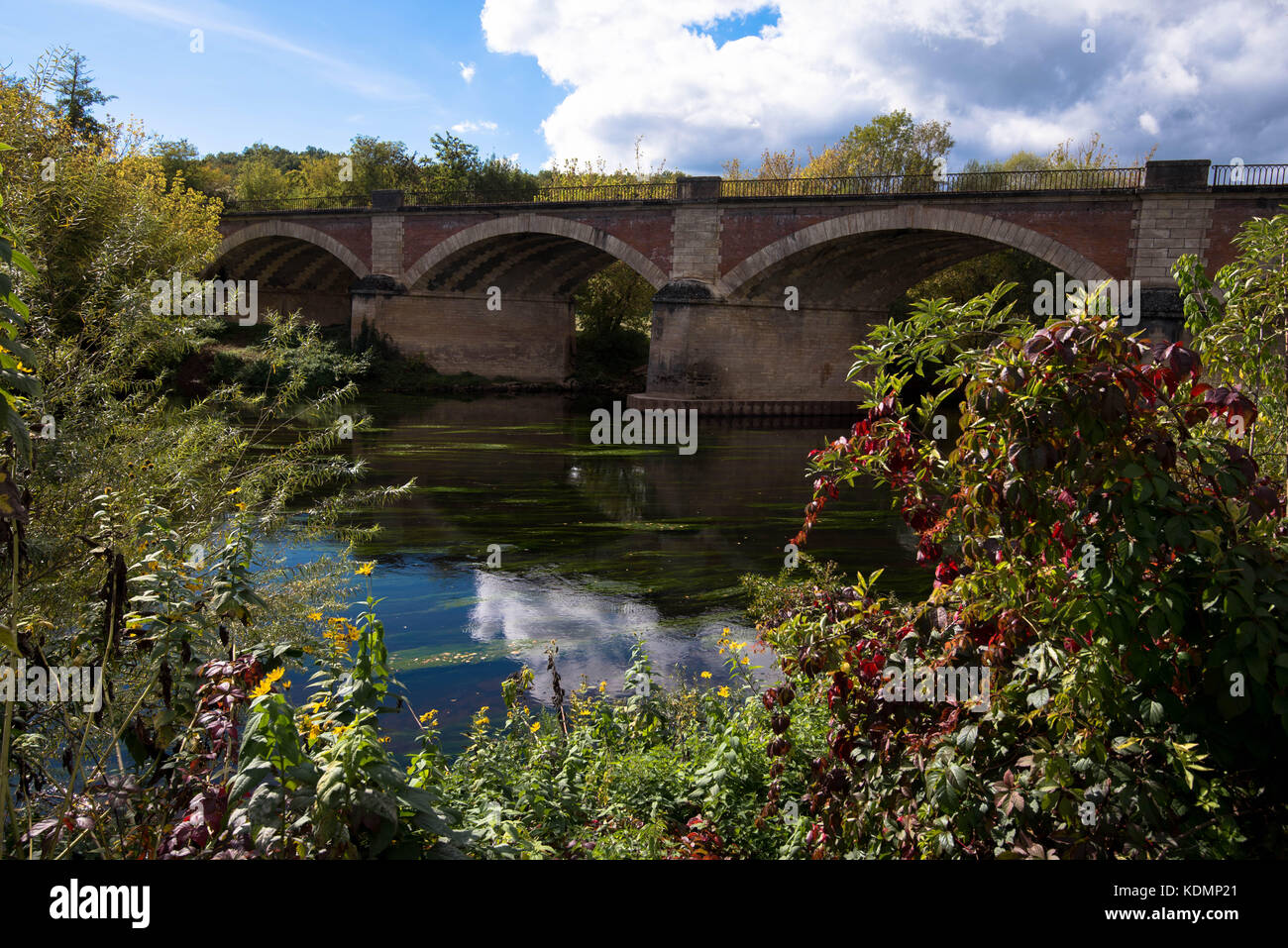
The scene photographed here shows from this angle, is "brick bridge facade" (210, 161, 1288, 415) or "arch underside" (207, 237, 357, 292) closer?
"brick bridge facade" (210, 161, 1288, 415)

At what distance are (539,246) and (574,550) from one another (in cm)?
2307

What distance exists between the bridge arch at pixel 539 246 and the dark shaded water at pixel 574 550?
28.1ft

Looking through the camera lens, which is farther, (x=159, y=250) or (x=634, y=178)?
(x=634, y=178)

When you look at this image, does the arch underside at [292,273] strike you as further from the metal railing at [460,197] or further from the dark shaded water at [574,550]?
the dark shaded water at [574,550]

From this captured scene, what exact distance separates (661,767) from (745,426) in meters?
21.8

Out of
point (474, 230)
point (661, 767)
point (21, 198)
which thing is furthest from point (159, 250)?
point (474, 230)

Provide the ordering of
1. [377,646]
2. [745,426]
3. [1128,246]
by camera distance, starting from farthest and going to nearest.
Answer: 1. [745,426]
2. [1128,246]
3. [377,646]

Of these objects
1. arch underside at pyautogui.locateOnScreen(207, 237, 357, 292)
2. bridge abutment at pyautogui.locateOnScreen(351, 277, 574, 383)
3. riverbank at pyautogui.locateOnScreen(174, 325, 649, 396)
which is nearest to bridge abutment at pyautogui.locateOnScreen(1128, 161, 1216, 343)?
riverbank at pyautogui.locateOnScreen(174, 325, 649, 396)

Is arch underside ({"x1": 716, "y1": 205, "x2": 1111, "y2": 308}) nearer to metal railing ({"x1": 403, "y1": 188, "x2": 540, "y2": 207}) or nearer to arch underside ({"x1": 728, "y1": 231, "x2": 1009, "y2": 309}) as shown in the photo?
arch underside ({"x1": 728, "y1": 231, "x2": 1009, "y2": 309})

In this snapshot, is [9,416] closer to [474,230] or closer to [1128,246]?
[1128,246]

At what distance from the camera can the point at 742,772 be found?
13.3 ft

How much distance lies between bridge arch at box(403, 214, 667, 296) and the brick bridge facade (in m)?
0.07

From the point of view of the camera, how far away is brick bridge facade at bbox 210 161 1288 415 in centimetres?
2048

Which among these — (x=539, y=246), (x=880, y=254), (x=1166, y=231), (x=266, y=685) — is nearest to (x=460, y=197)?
(x=539, y=246)
